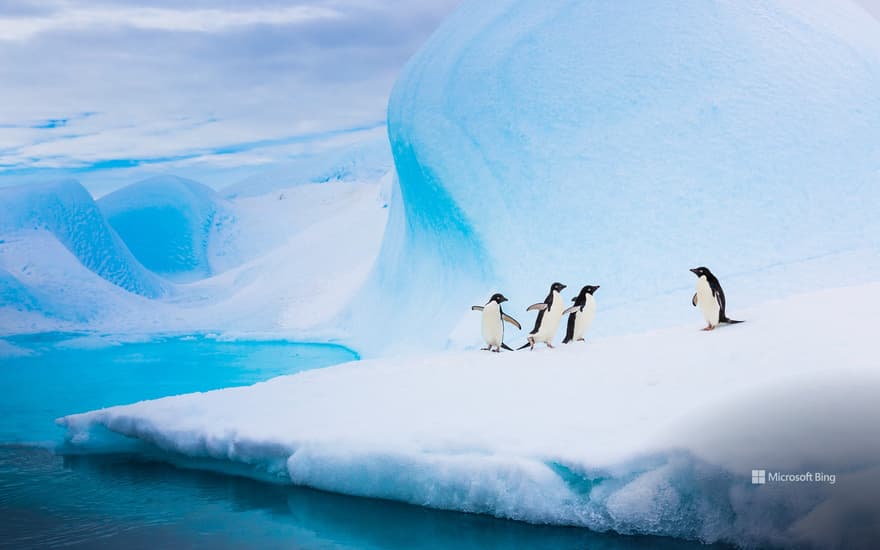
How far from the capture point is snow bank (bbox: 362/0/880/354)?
850 centimetres

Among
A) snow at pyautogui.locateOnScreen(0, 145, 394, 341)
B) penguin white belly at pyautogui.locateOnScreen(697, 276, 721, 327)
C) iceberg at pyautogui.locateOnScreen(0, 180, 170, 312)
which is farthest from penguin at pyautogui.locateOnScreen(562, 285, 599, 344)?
iceberg at pyautogui.locateOnScreen(0, 180, 170, 312)

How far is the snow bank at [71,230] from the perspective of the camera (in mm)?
16469

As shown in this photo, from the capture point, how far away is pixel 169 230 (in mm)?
21641

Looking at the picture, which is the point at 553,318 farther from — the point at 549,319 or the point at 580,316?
the point at 580,316

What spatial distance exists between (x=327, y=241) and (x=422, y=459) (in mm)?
Answer: 13111

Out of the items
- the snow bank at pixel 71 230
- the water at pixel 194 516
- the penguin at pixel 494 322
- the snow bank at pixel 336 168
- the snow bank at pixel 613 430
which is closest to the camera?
the snow bank at pixel 613 430

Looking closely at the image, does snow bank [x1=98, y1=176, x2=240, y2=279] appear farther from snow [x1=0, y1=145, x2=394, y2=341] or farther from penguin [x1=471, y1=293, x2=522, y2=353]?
penguin [x1=471, y1=293, x2=522, y2=353]

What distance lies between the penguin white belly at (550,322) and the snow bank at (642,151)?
169cm

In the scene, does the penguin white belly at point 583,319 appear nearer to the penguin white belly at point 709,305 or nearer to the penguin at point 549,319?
the penguin at point 549,319

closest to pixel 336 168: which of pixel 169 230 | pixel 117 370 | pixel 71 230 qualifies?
pixel 169 230

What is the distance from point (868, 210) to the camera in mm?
8469

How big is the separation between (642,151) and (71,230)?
509 inches

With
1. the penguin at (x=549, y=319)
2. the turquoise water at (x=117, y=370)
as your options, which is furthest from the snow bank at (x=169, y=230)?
the penguin at (x=549, y=319)

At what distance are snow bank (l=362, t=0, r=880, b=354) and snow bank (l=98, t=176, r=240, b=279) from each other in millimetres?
12373
